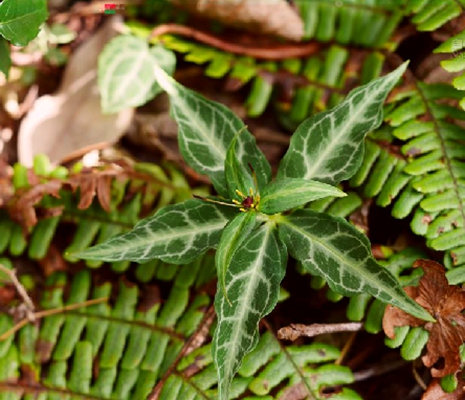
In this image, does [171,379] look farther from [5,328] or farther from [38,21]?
[38,21]

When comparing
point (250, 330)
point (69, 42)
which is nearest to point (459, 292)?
point (250, 330)

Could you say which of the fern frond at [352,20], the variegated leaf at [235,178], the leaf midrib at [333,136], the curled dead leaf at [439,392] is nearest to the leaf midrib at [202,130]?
the variegated leaf at [235,178]

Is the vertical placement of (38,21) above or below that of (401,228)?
above

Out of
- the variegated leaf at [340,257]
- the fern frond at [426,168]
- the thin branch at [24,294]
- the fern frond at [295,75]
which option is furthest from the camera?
the fern frond at [295,75]

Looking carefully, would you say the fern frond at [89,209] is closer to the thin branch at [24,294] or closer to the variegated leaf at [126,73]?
the thin branch at [24,294]

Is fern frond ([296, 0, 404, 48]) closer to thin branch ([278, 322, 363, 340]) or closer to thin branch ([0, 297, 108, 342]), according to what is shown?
thin branch ([278, 322, 363, 340])

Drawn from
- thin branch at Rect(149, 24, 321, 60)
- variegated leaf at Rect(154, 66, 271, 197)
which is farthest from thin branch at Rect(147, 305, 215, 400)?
thin branch at Rect(149, 24, 321, 60)

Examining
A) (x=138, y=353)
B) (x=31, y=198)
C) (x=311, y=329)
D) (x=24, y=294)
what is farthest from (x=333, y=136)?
(x=24, y=294)
